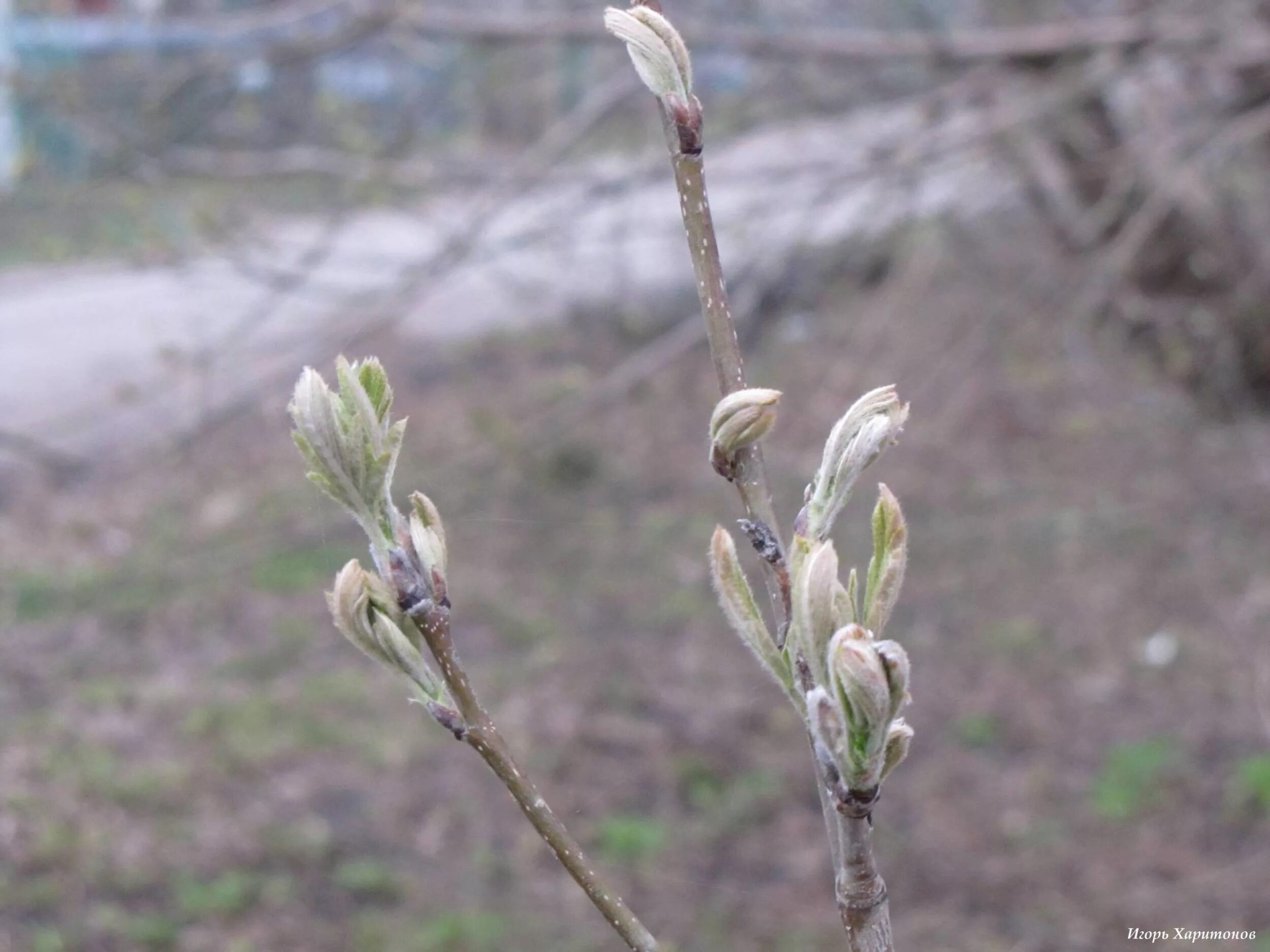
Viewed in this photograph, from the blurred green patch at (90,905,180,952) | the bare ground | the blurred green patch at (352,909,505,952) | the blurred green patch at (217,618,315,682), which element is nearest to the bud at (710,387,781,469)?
the bare ground

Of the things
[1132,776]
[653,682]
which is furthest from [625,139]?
[1132,776]

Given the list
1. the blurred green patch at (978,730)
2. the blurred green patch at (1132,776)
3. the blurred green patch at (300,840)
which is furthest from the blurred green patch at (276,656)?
the blurred green patch at (1132,776)

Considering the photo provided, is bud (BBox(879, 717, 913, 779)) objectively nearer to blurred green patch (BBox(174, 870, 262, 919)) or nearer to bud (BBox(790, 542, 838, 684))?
bud (BBox(790, 542, 838, 684))

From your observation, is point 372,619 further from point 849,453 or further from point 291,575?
point 291,575

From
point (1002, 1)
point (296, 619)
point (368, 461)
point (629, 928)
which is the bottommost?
point (629, 928)

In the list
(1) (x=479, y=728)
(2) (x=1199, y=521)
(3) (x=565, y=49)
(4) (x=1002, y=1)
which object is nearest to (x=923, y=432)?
(2) (x=1199, y=521)

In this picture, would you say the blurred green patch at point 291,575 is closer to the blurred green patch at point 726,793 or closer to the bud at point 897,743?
the blurred green patch at point 726,793

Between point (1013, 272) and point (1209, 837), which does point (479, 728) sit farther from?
point (1013, 272)
